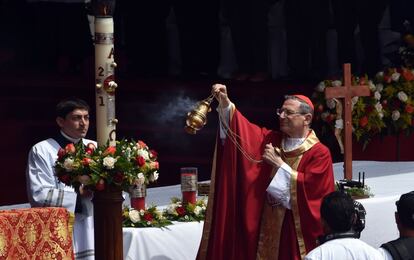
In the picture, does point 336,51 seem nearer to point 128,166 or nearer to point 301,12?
point 301,12

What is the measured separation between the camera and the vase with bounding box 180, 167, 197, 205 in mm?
9633

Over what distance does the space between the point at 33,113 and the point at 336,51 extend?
3824mm

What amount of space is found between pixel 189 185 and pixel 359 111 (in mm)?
Answer: 2699

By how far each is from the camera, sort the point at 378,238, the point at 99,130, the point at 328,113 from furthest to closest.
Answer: the point at 328,113, the point at 378,238, the point at 99,130

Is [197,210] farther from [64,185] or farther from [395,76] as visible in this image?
[395,76]

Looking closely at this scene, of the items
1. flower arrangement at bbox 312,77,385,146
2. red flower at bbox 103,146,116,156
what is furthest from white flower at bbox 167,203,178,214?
flower arrangement at bbox 312,77,385,146

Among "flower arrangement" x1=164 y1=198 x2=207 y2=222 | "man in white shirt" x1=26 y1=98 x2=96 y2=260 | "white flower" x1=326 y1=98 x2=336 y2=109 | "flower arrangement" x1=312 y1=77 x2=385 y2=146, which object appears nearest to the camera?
"man in white shirt" x1=26 y1=98 x2=96 y2=260

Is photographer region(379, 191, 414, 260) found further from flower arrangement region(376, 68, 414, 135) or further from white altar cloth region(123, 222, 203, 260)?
flower arrangement region(376, 68, 414, 135)

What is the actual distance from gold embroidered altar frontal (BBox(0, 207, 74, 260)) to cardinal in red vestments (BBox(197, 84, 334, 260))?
3.70 ft

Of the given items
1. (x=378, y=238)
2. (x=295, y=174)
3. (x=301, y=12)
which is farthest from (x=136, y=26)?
(x=295, y=174)

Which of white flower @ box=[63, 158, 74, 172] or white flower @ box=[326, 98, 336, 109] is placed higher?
white flower @ box=[326, 98, 336, 109]

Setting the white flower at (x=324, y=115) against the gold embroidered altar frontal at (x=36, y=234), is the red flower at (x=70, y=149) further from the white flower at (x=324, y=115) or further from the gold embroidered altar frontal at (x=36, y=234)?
the white flower at (x=324, y=115)

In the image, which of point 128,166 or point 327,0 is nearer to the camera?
point 128,166

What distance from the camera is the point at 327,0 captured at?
16625mm
